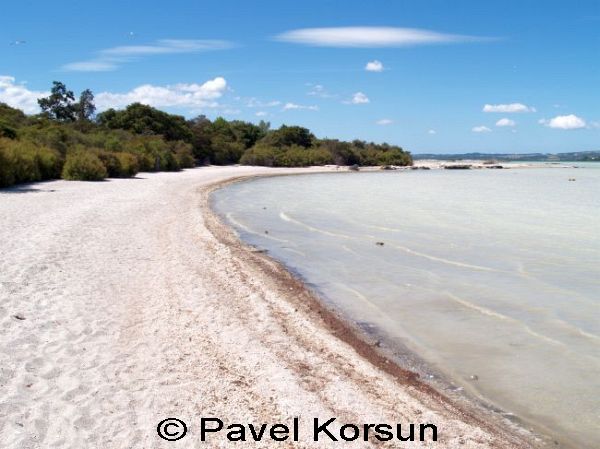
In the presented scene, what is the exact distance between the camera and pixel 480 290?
1124 centimetres

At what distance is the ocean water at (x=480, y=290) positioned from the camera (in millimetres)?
6664

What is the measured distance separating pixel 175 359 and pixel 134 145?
163 ft

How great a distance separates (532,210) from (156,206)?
717 inches

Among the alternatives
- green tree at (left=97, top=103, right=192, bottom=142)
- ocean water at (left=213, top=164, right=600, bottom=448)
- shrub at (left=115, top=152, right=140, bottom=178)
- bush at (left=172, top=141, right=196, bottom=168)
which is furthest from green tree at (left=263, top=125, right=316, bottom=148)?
ocean water at (left=213, top=164, right=600, bottom=448)

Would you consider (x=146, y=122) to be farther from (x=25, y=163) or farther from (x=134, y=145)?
(x=25, y=163)

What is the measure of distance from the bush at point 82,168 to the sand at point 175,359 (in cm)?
2275

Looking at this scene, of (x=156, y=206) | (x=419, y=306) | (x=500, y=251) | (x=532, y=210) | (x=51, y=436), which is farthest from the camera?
(x=532, y=210)

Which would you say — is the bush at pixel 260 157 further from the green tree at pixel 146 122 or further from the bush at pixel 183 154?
the bush at pixel 183 154

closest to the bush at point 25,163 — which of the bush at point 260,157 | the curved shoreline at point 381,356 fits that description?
the curved shoreline at point 381,356

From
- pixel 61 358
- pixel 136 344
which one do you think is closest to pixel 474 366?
pixel 136 344

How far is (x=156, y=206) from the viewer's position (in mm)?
22531

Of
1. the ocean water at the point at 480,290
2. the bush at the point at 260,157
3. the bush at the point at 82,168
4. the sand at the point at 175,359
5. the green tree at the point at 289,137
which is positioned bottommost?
the ocean water at the point at 480,290

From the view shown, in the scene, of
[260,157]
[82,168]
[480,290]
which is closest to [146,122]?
[260,157]

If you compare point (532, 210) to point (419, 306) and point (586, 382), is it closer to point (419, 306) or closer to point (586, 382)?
point (419, 306)
